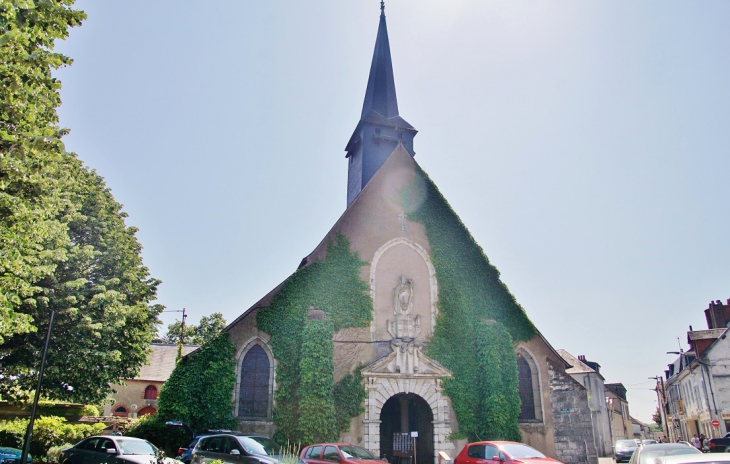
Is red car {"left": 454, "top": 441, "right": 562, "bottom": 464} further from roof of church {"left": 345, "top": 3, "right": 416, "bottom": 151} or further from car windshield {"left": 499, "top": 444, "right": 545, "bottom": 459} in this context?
roof of church {"left": 345, "top": 3, "right": 416, "bottom": 151}

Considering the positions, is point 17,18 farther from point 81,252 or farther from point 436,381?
point 436,381

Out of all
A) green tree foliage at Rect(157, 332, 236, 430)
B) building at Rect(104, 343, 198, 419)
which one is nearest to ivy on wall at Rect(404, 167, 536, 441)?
green tree foliage at Rect(157, 332, 236, 430)

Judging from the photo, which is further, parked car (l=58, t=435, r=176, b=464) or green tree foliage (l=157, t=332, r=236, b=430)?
green tree foliage (l=157, t=332, r=236, b=430)

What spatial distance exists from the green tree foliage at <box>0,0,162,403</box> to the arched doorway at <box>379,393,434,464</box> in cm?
982

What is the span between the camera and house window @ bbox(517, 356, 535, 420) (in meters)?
18.3

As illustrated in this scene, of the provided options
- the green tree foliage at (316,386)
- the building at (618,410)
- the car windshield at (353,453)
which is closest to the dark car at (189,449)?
the green tree foliage at (316,386)

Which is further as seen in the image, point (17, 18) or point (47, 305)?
point (47, 305)

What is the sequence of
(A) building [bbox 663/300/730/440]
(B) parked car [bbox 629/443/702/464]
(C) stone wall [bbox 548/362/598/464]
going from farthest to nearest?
(A) building [bbox 663/300/730/440] → (C) stone wall [bbox 548/362/598/464] → (B) parked car [bbox 629/443/702/464]

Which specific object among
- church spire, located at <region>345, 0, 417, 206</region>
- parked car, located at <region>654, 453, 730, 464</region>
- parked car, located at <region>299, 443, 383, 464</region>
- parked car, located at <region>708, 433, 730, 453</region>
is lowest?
parked car, located at <region>708, 433, 730, 453</region>

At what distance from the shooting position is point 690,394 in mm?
39469

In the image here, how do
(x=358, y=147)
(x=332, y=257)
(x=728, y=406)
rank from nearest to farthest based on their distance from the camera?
(x=332, y=257) → (x=358, y=147) → (x=728, y=406)

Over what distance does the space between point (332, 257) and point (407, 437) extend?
6.76 m

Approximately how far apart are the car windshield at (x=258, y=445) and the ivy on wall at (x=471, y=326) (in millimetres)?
7694

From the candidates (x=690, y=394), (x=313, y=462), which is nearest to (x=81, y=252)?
(x=313, y=462)
